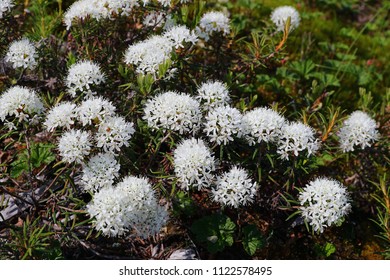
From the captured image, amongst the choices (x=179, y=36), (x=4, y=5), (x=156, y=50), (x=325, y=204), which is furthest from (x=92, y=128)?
(x=325, y=204)

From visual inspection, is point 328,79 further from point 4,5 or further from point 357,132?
point 4,5

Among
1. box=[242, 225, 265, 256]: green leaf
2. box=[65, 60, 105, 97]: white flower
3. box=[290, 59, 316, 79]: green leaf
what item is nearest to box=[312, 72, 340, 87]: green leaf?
box=[290, 59, 316, 79]: green leaf

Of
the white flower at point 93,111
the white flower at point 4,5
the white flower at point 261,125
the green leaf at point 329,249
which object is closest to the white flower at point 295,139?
the white flower at point 261,125

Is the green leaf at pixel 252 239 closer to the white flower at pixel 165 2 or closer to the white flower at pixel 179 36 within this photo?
the white flower at pixel 179 36

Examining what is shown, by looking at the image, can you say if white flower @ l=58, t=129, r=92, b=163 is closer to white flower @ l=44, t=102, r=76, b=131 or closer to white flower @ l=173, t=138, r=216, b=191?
white flower @ l=44, t=102, r=76, b=131

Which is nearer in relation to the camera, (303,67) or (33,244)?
(33,244)

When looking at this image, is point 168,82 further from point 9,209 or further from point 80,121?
point 9,209
